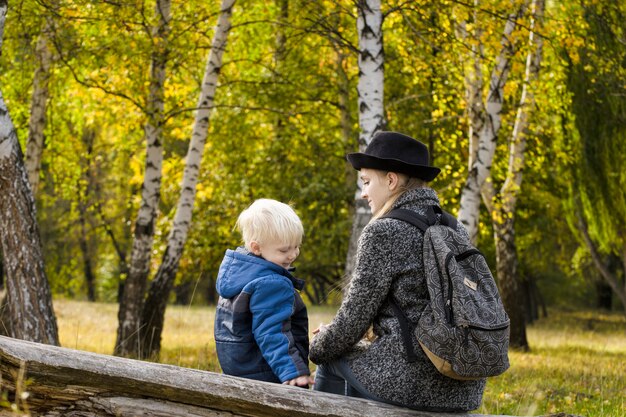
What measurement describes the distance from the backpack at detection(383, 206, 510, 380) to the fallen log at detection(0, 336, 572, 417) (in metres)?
0.41

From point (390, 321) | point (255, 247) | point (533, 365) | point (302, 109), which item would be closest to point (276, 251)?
point (255, 247)

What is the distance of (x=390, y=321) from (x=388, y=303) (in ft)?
0.28

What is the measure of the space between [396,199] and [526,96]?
929cm

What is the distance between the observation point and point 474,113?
1138 centimetres

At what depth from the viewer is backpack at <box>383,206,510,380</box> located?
3629 millimetres

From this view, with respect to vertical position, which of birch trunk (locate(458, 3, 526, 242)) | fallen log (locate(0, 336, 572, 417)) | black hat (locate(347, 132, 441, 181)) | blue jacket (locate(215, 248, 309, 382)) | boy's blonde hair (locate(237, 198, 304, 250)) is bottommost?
fallen log (locate(0, 336, 572, 417))

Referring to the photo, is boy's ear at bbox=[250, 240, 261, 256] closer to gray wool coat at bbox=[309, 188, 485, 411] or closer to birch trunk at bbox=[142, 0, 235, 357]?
gray wool coat at bbox=[309, 188, 485, 411]

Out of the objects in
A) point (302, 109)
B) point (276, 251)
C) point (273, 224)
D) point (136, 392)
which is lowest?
point (136, 392)

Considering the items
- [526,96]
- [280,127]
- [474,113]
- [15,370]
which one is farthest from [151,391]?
[280,127]

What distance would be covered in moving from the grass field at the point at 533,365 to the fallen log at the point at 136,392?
147 centimetres

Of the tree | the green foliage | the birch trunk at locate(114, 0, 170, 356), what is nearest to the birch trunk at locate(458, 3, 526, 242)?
the green foliage

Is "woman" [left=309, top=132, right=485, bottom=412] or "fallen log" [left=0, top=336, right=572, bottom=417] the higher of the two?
"woman" [left=309, top=132, right=485, bottom=412]

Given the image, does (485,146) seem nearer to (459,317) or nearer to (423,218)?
(423,218)

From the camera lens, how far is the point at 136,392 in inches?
149
